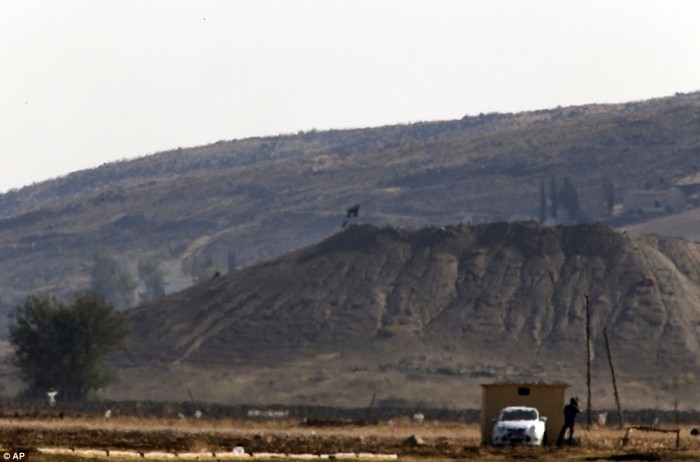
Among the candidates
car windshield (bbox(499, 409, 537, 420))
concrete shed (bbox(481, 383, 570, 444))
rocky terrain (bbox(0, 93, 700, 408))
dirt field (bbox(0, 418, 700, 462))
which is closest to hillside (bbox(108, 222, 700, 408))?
rocky terrain (bbox(0, 93, 700, 408))

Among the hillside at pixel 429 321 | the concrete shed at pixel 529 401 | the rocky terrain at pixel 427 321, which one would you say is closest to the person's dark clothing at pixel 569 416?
the concrete shed at pixel 529 401

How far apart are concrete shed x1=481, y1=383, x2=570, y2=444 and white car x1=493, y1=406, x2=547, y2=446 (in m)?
1.47

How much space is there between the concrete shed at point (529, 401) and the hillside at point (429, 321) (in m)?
67.3

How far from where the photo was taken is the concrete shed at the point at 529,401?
184 ft

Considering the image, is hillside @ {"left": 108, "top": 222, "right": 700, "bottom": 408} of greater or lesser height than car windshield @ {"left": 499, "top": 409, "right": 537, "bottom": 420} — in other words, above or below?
below

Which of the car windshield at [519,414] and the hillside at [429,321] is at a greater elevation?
the car windshield at [519,414]

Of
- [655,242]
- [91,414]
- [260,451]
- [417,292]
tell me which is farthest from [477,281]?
[260,451]

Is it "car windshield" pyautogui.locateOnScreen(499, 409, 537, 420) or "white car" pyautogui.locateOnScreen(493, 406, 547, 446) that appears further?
"car windshield" pyautogui.locateOnScreen(499, 409, 537, 420)

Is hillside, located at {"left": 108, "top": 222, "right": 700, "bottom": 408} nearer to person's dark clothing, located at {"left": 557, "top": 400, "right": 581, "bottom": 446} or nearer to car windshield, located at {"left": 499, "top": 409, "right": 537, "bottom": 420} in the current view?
person's dark clothing, located at {"left": 557, "top": 400, "right": 581, "bottom": 446}

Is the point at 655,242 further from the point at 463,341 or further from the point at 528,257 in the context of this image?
the point at 463,341

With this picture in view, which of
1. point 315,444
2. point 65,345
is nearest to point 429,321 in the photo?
point 65,345

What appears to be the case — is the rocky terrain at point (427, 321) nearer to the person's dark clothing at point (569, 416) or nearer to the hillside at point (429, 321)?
the hillside at point (429, 321)

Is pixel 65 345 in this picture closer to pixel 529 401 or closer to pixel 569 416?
pixel 529 401

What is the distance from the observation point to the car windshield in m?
54.3
